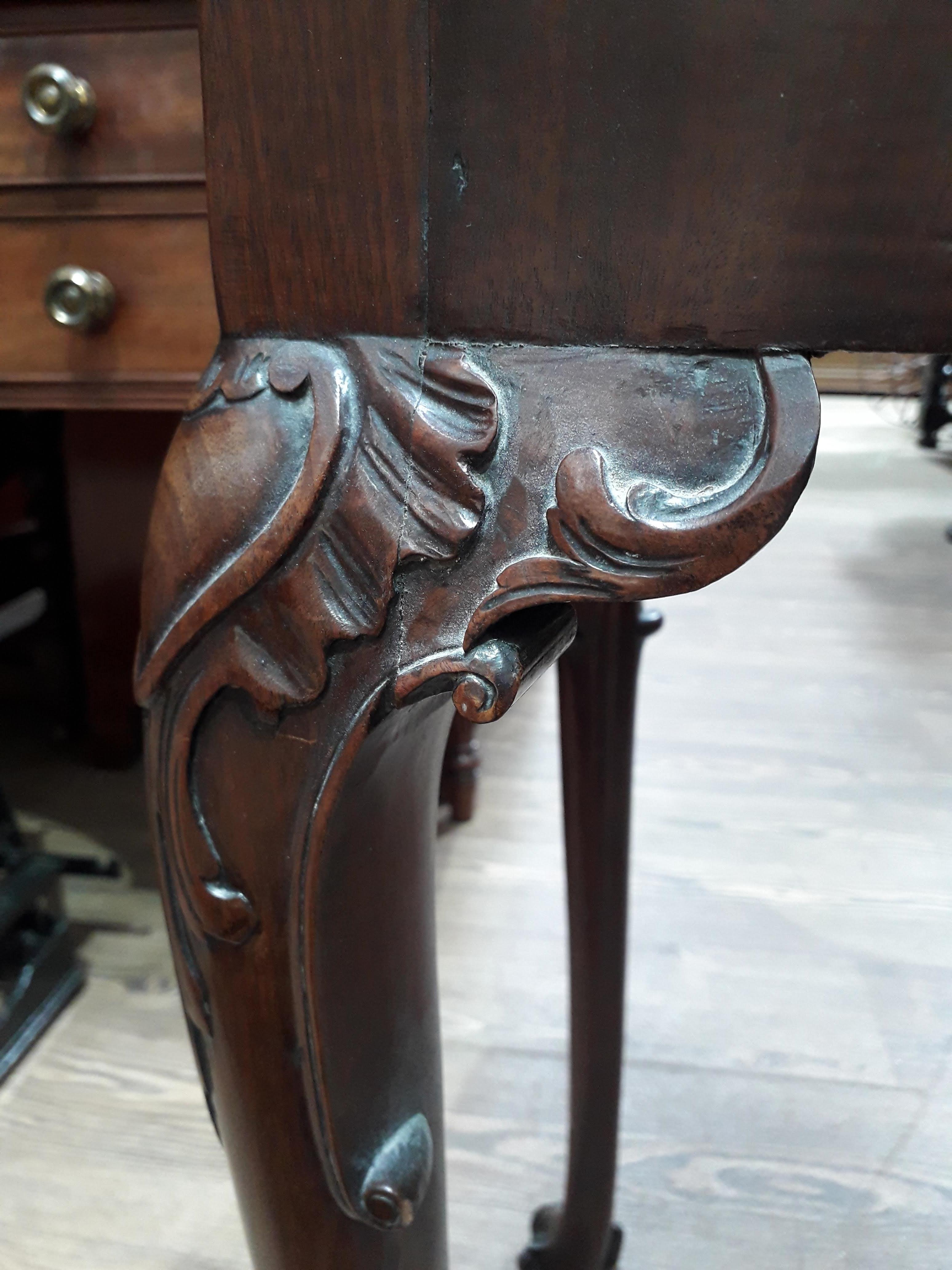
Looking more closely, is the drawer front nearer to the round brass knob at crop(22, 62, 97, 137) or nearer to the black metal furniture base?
the round brass knob at crop(22, 62, 97, 137)

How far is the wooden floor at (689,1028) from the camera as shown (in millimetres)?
606

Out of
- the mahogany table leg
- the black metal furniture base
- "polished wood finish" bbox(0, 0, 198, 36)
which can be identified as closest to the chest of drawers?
"polished wood finish" bbox(0, 0, 198, 36)

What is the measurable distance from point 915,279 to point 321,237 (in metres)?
0.12

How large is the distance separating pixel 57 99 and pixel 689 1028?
69 centimetres

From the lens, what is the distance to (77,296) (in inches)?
17.7

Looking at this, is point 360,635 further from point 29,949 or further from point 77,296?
point 29,949

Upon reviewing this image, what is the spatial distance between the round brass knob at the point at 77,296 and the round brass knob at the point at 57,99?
0.18 ft

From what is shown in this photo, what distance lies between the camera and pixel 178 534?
0.24 metres

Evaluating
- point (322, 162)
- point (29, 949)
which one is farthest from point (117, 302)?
point (29, 949)

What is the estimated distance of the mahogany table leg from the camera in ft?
1.55

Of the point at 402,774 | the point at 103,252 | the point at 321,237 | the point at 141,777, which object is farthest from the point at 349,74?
the point at 141,777

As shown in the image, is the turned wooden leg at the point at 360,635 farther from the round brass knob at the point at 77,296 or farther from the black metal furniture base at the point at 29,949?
the black metal furniture base at the point at 29,949

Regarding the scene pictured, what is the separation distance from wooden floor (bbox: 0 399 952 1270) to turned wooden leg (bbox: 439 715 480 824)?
24 millimetres

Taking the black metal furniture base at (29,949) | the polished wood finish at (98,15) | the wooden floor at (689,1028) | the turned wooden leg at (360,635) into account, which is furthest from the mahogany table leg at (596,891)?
the black metal furniture base at (29,949)
